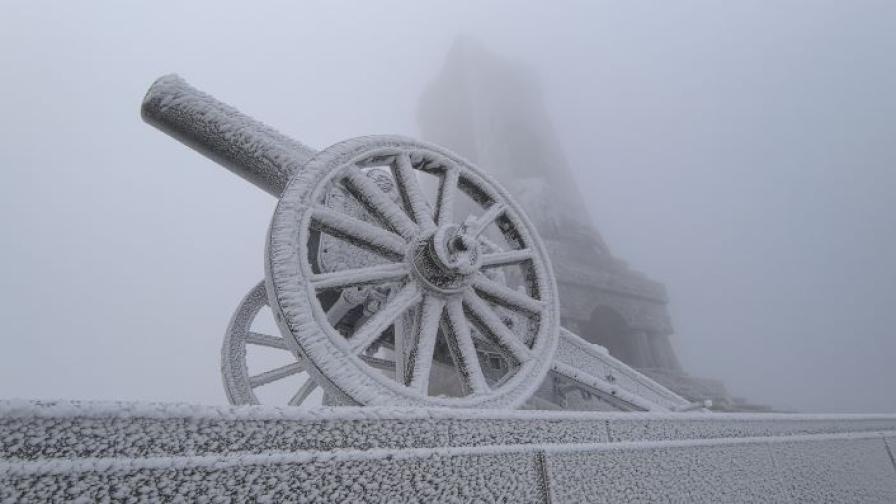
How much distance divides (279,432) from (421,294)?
1103mm

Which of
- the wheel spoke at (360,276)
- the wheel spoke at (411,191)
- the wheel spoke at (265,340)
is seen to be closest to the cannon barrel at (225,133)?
the wheel spoke at (411,191)

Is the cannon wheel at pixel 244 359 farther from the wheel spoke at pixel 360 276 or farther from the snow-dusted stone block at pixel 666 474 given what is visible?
the snow-dusted stone block at pixel 666 474

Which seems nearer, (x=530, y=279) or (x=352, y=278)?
(x=352, y=278)

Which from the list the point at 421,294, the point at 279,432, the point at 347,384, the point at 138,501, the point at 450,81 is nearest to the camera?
Answer: the point at 138,501

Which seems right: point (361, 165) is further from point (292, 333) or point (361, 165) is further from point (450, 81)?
point (450, 81)

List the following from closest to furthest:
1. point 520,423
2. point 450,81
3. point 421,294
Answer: point 520,423 < point 421,294 < point 450,81

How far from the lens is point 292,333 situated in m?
1.40

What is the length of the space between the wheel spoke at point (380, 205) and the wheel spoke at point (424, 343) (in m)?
0.33

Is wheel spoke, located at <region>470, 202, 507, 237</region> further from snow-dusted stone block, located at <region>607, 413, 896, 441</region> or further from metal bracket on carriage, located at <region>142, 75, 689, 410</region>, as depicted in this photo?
snow-dusted stone block, located at <region>607, 413, 896, 441</region>

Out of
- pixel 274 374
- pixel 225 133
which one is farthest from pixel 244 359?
pixel 225 133

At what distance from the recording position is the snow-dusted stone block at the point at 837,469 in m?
1.67

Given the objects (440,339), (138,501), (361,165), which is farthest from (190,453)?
(440,339)

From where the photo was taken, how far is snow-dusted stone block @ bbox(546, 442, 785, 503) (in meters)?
A: 1.07

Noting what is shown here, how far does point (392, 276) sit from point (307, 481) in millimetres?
1117
